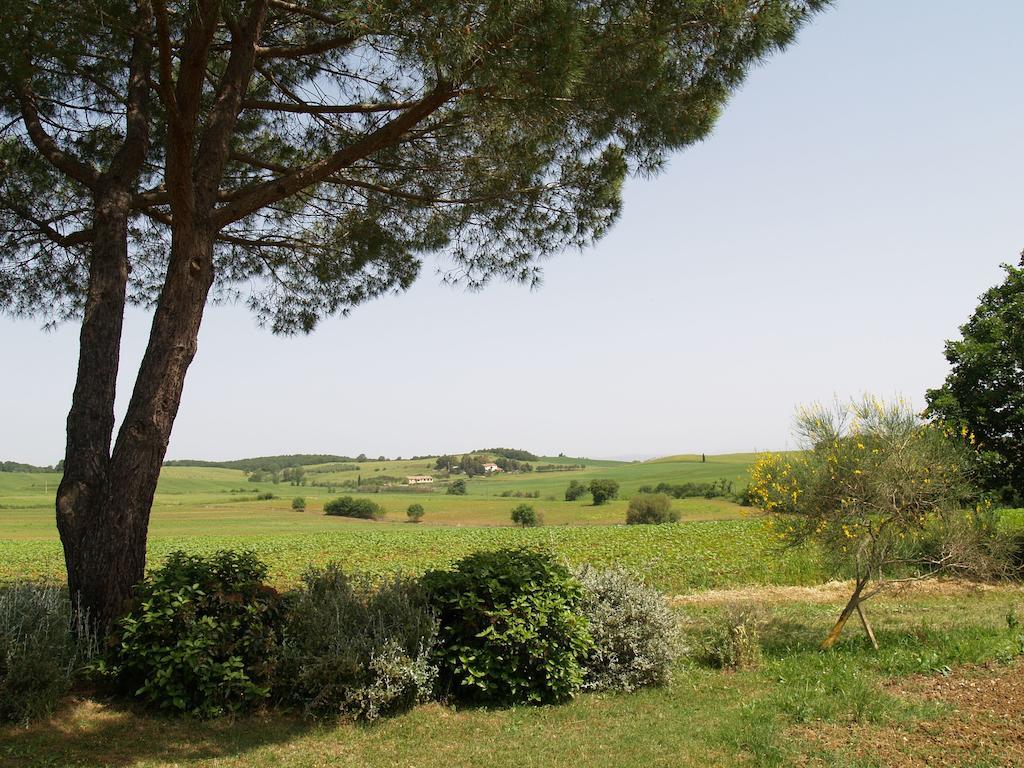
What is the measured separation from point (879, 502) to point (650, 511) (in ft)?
125

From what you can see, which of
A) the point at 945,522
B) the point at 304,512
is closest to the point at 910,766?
the point at 945,522

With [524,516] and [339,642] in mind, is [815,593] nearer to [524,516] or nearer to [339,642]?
[339,642]

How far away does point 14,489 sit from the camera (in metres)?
86.8

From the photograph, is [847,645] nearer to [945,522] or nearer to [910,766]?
[945,522]

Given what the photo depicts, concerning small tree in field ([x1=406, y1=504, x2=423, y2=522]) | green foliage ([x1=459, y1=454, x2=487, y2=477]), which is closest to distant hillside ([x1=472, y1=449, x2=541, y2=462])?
green foliage ([x1=459, y1=454, x2=487, y2=477])

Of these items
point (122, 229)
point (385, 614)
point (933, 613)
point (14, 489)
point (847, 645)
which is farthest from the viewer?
point (14, 489)

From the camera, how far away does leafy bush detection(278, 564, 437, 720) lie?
5.92 metres

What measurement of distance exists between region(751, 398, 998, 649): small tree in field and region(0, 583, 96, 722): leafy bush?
8.08m

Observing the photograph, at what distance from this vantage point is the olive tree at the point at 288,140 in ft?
21.1

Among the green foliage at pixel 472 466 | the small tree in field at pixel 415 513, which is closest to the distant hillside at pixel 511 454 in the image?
the green foliage at pixel 472 466

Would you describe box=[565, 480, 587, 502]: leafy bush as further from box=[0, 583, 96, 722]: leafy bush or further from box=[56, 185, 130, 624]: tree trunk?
box=[0, 583, 96, 722]: leafy bush

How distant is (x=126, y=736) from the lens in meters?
5.39

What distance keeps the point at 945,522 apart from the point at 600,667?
5.16 metres

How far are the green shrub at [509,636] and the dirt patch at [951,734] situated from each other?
2.06m
